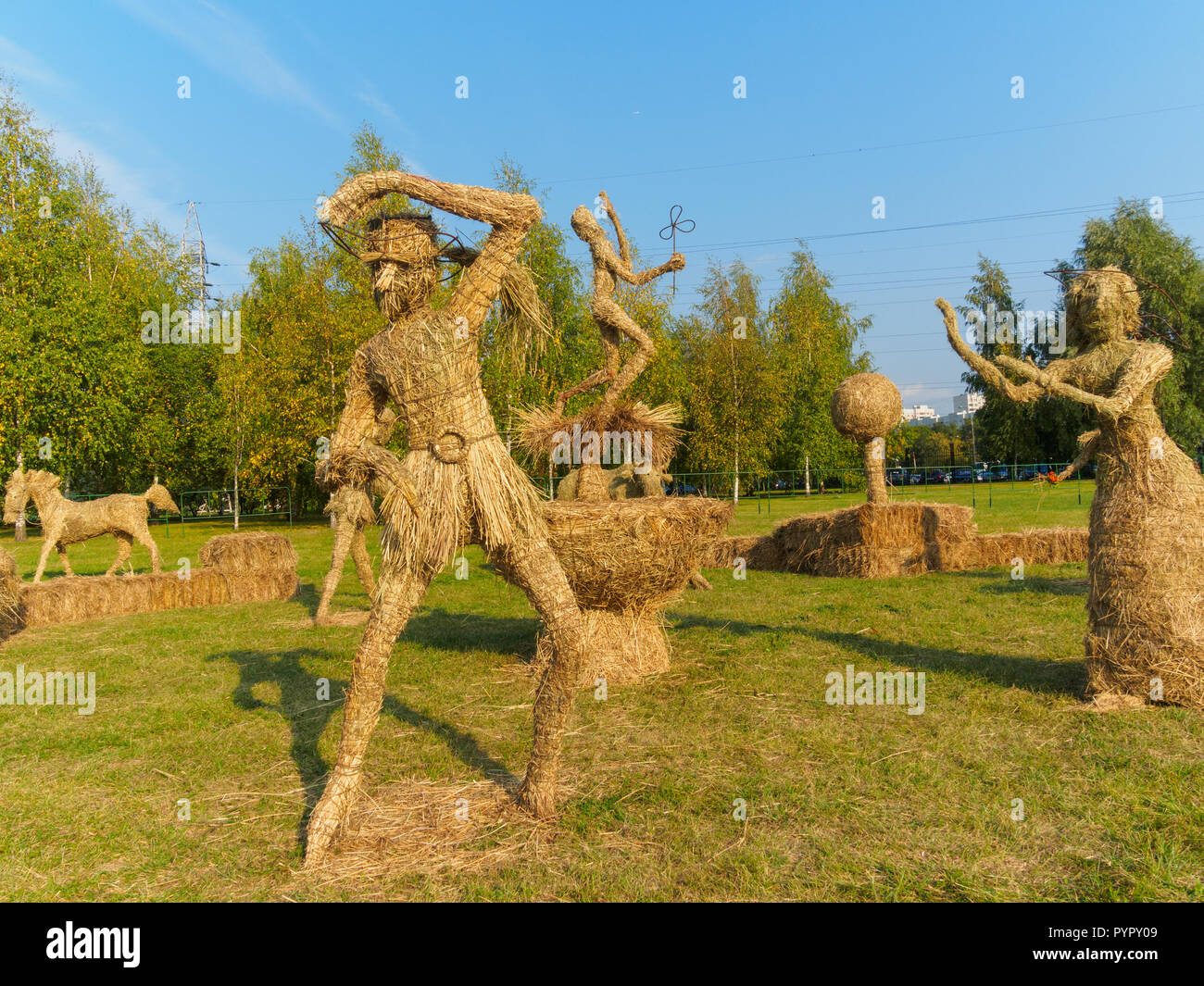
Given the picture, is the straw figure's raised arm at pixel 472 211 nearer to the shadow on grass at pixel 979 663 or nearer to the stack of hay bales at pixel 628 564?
the stack of hay bales at pixel 628 564

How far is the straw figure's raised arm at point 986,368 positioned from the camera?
5.00 meters

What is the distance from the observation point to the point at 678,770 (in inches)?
173

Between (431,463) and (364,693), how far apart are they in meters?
1.15

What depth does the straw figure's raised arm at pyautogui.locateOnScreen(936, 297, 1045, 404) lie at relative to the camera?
4996mm

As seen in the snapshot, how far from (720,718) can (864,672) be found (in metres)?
1.57

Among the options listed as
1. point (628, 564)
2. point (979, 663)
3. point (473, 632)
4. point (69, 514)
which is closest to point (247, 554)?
point (69, 514)

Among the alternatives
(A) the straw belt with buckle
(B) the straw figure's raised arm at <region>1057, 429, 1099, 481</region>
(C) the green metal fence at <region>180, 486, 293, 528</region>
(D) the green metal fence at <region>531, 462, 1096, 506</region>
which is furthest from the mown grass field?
(C) the green metal fence at <region>180, 486, 293, 528</region>

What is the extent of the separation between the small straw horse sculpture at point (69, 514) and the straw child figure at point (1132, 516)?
460 inches

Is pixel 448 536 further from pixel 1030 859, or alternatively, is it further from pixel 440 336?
pixel 1030 859

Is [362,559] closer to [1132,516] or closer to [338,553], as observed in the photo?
[338,553]

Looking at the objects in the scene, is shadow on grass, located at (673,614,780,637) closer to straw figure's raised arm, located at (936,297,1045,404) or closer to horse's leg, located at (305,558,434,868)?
straw figure's raised arm, located at (936,297,1045,404)

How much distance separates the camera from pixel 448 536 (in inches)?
140

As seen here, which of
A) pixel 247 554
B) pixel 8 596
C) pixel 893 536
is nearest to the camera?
pixel 8 596

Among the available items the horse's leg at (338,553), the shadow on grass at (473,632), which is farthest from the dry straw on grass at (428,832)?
the horse's leg at (338,553)
